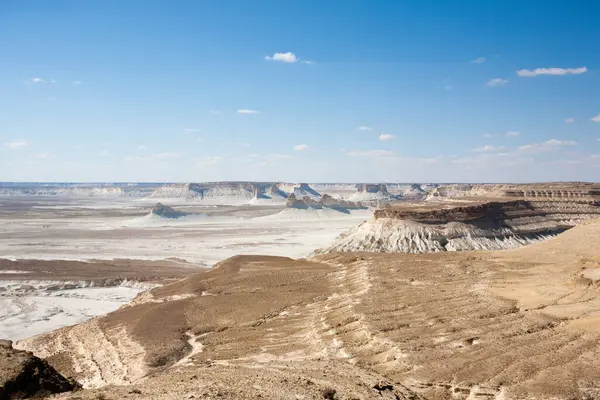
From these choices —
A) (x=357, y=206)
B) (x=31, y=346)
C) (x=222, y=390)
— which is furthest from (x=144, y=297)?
(x=357, y=206)

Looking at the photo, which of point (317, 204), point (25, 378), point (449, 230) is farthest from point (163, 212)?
point (25, 378)

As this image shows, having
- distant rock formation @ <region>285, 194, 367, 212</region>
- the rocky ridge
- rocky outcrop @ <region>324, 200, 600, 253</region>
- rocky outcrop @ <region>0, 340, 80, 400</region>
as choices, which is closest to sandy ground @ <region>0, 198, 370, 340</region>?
distant rock formation @ <region>285, 194, 367, 212</region>

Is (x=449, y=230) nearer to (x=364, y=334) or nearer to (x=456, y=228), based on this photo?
(x=456, y=228)

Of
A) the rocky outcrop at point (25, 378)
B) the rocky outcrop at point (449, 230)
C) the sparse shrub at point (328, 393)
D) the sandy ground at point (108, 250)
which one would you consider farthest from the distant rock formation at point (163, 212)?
the sparse shrub at point (328, 393)

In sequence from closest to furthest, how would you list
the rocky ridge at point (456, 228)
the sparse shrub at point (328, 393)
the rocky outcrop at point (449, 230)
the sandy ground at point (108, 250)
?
the sparse shrub at point (328, 393) < the sandy ground at point (108, 250) < the rocky outcrop at point (449, 230) < the rocky ridge at point (456, 228)

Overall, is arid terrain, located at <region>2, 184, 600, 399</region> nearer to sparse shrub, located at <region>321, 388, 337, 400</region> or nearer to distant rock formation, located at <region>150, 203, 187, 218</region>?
sparse shrub, located at <region>321, 388, 337, 400</region>

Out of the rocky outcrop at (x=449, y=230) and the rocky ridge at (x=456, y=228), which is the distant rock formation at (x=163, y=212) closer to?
the rocky ridge at (x=456, y=228)
